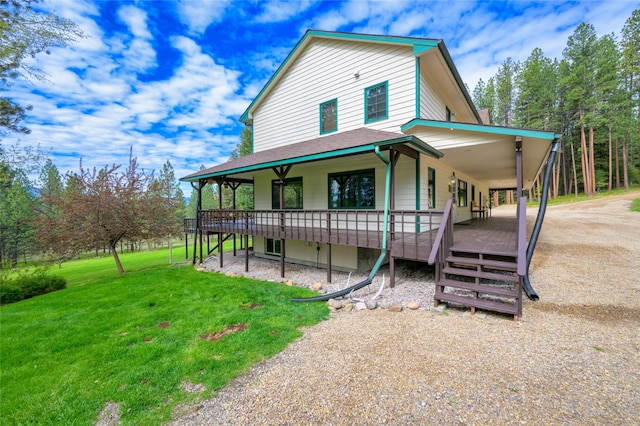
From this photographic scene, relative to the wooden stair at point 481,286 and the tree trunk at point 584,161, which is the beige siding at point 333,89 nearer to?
the wooden stair at point 481,286

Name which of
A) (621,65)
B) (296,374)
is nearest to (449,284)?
(296,374)

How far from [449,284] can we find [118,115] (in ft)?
109

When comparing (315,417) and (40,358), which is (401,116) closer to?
(315,417)

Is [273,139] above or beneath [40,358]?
above

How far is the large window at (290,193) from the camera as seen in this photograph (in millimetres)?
10380

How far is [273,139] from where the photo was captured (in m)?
11.9

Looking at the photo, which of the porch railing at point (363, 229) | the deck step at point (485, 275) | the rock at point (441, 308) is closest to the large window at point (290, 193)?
the porch railing at point (363, 229)

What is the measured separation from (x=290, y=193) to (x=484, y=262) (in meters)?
7.72

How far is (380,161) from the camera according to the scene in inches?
311

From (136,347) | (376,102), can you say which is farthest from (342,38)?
(136,347)

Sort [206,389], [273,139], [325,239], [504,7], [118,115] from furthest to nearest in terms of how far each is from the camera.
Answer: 1. [118,115]
2. [273,139]
3. [504,7]
4. [325,239]
5. [206,389]

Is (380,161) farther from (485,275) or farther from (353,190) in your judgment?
(485,275)

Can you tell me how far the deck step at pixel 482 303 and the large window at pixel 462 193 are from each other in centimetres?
838

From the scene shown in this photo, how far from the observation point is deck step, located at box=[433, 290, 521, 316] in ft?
13.5
